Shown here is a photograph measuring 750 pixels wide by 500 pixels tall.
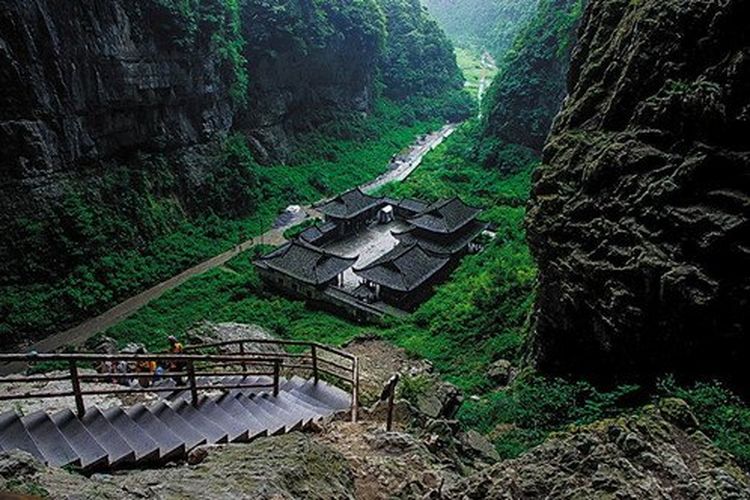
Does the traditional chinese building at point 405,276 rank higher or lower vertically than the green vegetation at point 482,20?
lower

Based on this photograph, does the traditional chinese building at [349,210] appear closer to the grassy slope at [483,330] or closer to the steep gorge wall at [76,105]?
the grassy slope at [483,330]

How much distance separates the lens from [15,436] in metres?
7.41

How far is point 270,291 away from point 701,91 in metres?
25.8

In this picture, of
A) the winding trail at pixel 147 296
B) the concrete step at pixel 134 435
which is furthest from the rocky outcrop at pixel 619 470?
the winding trail at pixel 147 296

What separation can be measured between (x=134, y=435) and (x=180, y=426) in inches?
36.4

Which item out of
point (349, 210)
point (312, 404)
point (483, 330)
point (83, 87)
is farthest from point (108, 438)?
point (349, 210)

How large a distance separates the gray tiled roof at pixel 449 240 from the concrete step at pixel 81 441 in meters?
28.9

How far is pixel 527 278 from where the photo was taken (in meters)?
27.2

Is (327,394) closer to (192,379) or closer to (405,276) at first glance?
(192,379)

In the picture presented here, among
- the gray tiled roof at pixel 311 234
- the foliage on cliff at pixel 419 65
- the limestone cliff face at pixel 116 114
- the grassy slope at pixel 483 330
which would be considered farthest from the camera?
the foliage on cliff at pixel 419 65

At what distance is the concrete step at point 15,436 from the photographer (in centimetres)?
715

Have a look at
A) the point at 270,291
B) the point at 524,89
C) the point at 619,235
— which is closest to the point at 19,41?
the point at 270,291

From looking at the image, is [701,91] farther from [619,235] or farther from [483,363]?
[483,363]

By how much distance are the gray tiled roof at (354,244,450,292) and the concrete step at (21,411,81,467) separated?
78.1 feet
